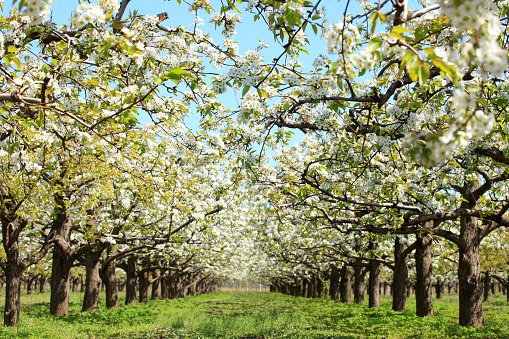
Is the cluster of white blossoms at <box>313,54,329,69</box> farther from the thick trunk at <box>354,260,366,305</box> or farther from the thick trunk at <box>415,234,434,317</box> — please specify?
the thick trunk at <box>354,260,366,305</box>

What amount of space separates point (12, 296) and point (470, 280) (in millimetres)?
14251

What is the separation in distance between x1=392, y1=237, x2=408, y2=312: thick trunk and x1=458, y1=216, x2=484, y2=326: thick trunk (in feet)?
12.5

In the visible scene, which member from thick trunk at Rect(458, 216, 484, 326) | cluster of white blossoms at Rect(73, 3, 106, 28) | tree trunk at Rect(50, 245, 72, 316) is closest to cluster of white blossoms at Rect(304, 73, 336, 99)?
cluster of white blossoms at Rect(73, 3, 106, 28)

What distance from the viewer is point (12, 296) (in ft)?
35.4

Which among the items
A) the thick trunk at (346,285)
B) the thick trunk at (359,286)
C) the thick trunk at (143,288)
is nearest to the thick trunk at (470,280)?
the thick trunk at (359,286)

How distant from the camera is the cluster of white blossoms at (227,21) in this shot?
5.23 metres

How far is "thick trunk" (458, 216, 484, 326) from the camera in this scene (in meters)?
10.5

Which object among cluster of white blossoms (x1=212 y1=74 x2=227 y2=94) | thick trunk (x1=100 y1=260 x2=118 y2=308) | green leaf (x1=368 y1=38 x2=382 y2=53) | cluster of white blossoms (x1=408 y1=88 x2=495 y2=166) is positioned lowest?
thick trunk (x1=100 y1=260 x2=118 y2=308)

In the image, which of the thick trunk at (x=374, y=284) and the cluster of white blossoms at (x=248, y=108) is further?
the thick trunk at (x=374, y=284)

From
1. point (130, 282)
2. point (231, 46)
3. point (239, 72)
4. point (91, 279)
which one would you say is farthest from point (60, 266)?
point (239, 72)

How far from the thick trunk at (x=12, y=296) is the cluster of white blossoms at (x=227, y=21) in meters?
10.3

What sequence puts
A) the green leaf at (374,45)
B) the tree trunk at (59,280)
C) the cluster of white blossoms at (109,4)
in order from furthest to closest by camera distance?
the tree trunk at (59,280), the cluster of white blossoms at (109,4), the green leaf at (374,45)

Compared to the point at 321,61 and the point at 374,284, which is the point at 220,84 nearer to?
the point at 321,61

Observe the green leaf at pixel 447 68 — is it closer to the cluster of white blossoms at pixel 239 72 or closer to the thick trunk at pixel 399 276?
the cluster of white blossoms at pixel 239 72
